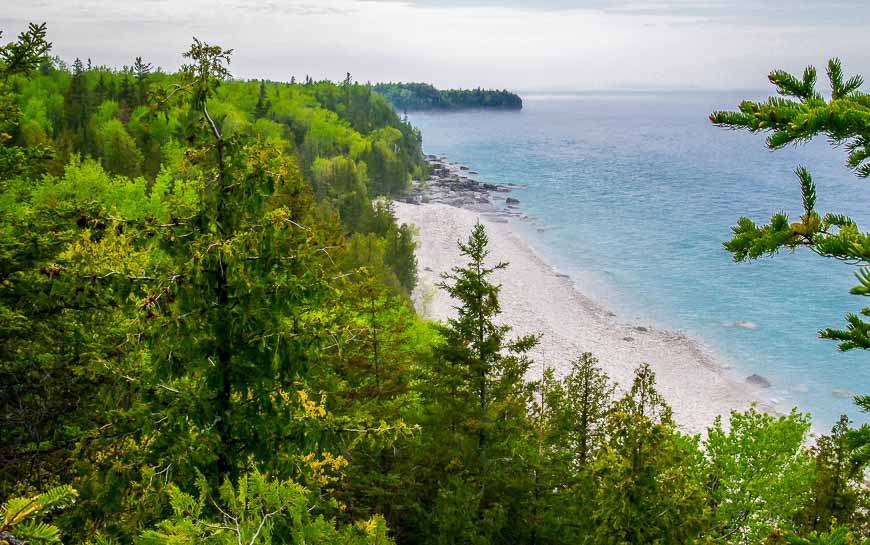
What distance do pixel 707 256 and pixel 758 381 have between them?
2997 centimetres

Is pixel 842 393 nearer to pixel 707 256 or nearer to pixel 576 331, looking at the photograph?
pixel 576 331

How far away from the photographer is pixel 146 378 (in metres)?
6.83

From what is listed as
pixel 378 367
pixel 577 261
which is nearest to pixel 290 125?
pixel 577 261

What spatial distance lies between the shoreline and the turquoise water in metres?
1.98

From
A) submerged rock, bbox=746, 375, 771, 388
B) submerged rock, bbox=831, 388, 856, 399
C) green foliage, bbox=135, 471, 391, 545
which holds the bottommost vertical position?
submerged rock, bbox=831, 388, 856, 399

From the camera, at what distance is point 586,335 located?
145 feet

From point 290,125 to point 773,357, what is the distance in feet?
247

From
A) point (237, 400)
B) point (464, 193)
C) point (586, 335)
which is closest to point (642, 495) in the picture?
point (237, 400)

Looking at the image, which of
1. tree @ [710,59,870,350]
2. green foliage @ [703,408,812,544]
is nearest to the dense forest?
green foliage @ [703,408,812,544]

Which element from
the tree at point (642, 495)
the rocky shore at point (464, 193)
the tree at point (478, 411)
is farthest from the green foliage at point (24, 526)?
the rocky shore at point (464, 193)

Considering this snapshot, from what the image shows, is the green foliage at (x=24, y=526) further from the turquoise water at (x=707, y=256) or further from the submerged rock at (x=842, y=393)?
the submerged rock at (x=842, y=393)

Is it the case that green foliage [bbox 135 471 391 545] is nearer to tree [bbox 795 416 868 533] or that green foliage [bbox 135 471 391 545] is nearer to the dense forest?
the dense forest

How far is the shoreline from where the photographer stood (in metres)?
36.5

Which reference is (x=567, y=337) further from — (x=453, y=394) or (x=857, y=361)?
(x=453, y=394)
